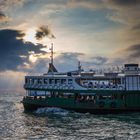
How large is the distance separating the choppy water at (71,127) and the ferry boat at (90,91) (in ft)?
6.73

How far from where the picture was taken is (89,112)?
184 ft

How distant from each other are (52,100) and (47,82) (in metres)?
3.94

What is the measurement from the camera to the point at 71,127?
43438mm

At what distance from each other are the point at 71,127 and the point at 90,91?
592 inches

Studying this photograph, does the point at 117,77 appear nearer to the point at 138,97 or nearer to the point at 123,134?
the point at 138,97

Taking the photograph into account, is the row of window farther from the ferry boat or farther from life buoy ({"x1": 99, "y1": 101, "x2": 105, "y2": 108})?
life buoy ({"x1": 99, "y1": 101, "x2": 105, "y2": 108})

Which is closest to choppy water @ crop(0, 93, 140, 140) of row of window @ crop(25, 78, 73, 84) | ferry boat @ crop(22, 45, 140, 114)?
ferry boat @ crop(22, 45, 140, 114)

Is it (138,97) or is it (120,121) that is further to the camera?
(138,97)

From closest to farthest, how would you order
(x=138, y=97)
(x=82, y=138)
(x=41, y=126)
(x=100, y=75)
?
(x=82, y=138) < (x=41, y=126) < (x=138, y=97) < (x=100, y=75)

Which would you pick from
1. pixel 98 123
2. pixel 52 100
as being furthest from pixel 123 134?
pixel 52 100

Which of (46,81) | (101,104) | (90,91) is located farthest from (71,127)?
(46,81)

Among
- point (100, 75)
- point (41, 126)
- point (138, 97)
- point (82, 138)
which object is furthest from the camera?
point (100, 75)

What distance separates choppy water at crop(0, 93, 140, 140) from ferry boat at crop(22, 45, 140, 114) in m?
2.05

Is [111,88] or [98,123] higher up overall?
[111,88]
